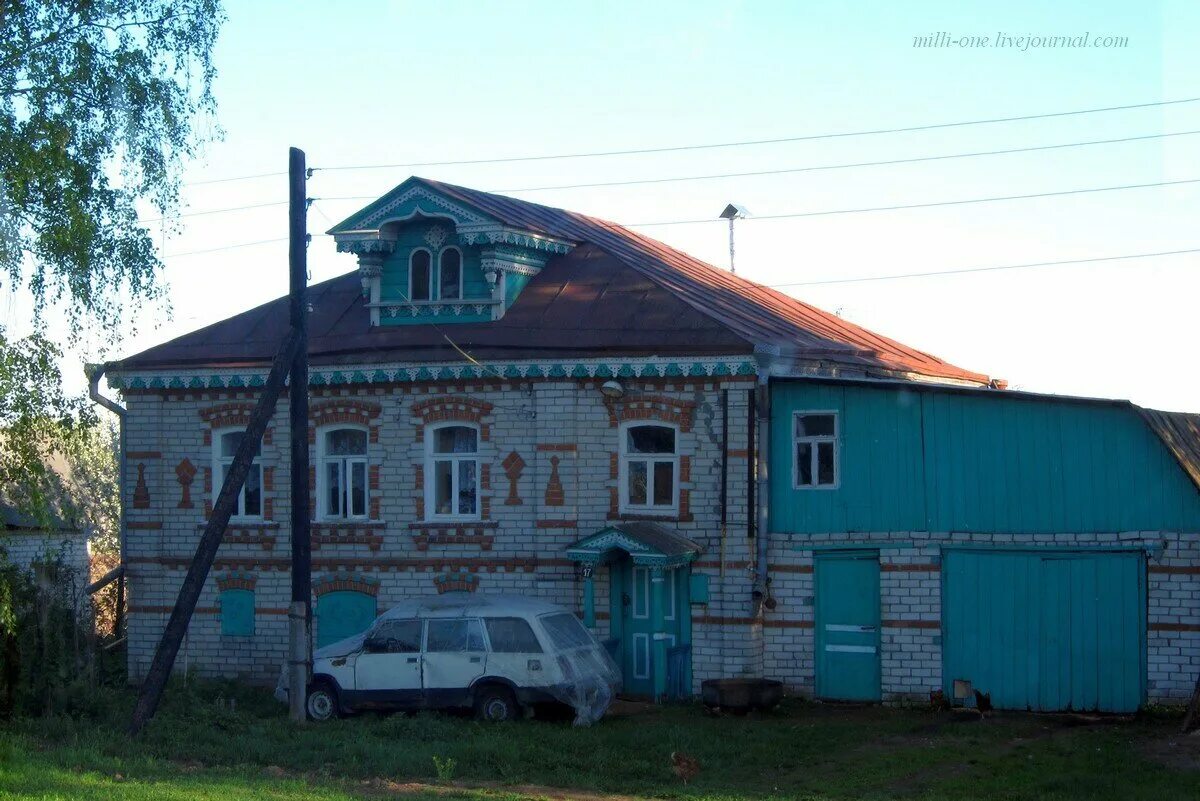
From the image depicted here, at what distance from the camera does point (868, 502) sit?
19.9 m

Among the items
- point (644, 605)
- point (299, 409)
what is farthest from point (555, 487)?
point (299, 409)

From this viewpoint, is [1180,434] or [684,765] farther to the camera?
[1180,434]

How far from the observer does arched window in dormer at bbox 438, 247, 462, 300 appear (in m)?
22.7

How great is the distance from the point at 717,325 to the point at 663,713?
5449 mm

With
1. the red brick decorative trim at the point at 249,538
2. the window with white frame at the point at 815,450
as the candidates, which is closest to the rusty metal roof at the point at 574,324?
the window with white frame at the point at 815,450

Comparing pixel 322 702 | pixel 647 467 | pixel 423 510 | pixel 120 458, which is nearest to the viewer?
pixel 322 702

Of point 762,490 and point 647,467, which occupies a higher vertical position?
point 647,467

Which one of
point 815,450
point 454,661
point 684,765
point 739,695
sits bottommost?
point 684,765

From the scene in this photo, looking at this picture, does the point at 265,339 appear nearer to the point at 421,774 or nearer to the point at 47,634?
the point at 47,634

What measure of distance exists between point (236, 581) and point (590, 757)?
9503 mm

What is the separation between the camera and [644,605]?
2091 cm

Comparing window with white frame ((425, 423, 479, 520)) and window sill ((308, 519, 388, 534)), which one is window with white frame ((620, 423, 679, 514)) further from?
window sill ((308, 519, 388, 534))

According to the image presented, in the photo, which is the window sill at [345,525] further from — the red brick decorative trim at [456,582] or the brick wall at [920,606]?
the brick wall at [920,606]

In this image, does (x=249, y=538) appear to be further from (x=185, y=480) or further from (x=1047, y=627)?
(x=1047, y=627)
